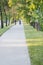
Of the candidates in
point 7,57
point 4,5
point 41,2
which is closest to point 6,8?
point 4,5

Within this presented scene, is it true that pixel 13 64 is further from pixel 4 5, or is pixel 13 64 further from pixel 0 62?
pixel 4 5

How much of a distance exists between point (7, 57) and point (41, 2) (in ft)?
12.6

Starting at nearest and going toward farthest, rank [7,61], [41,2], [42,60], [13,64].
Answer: [41,2], [13,64], [7,61], [42,60]

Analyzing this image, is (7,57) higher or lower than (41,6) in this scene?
lower

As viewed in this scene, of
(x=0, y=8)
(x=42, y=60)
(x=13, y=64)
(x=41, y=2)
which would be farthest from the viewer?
(x=0, y=8)

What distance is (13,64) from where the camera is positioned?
1017 cm

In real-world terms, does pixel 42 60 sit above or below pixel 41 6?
below

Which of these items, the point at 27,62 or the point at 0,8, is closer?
the point at 27,62

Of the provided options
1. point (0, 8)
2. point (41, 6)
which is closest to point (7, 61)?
point (41, 6)

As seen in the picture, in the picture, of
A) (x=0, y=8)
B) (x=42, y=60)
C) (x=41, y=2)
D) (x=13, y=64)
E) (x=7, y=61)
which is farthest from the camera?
(x=0, y=8)

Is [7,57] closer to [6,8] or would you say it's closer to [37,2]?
[37,2]

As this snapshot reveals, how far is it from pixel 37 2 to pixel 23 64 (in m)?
2.47

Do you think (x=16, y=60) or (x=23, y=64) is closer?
(x=23, y=64)

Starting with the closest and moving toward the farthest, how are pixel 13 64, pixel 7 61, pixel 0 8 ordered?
1. pixel 13 64
2. pixel 7 61
3. pixel 0 8
